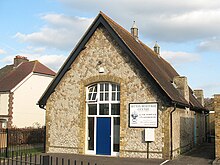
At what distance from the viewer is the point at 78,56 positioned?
18.7 metres

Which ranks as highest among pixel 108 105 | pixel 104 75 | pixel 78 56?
pixel 78 56

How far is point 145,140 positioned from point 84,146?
151 inches

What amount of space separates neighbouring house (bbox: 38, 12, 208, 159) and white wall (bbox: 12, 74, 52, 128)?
39.4ft

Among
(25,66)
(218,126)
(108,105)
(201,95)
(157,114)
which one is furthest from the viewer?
(25,66)

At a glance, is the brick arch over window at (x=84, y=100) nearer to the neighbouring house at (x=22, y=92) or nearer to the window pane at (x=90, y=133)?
the window pane at (x=90, y=133)

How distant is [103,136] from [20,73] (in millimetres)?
18122

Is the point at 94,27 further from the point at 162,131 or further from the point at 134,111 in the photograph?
the point at 162,131

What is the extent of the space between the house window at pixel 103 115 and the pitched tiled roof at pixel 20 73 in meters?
14.5

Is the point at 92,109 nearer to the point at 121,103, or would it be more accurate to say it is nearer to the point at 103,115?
the point at 103,115

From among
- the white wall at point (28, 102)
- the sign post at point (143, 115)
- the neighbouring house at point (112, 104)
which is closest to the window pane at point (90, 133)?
the neighbouring house at point (112, 104)

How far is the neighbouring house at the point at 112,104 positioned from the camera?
52.6ft

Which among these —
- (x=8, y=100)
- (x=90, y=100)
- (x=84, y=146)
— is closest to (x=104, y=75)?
(x=90, y=100)

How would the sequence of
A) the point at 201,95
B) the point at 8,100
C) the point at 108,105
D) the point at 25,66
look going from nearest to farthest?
1. the point at 108,105
2. the point at 201,95
3. the point at 8,100
4. the point at 25,66

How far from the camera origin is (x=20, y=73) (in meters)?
32.5
